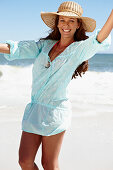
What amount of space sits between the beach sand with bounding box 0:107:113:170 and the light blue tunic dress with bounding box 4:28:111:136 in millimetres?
1226

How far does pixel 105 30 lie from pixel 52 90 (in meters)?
0.61

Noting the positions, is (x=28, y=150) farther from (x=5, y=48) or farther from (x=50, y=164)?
(x=5, y=48)

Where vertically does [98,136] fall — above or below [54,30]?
below

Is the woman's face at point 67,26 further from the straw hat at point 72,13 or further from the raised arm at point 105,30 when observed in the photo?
the raised arm at point 105,30

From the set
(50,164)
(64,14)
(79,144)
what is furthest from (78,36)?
(79,144)

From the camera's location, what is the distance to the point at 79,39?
97.3 inches

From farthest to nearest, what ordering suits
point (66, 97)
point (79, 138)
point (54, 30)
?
point (79, 138) < point (54, 30) < point (66, 97)

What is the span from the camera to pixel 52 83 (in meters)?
2.33

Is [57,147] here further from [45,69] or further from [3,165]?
[3,165]

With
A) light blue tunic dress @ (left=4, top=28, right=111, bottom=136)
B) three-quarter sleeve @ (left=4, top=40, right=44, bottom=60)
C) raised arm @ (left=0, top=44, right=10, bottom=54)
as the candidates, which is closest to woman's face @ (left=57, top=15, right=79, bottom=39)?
light blue tunic dress @ (left=4, top=28, right=111, bottom=136)

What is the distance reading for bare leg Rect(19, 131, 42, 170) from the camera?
229cm

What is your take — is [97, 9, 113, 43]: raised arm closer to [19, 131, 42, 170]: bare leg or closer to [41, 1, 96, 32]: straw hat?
[41, 1, 96, 32]: straw hat

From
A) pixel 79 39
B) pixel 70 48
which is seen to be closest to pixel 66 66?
pixel 70 48

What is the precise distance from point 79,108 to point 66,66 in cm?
382
